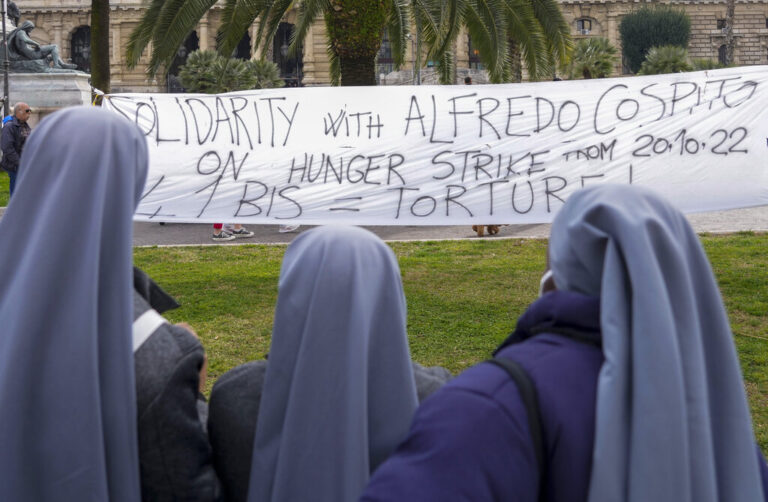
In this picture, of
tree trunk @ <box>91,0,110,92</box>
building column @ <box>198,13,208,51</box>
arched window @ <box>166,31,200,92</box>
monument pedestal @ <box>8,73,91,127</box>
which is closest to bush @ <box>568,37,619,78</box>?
arched window @ <box>166,31,200,92</box>

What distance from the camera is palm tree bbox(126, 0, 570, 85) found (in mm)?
9070

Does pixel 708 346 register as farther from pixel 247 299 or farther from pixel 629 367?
pixel 247 299

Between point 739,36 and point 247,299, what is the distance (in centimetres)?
5706

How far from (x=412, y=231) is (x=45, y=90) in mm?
12338

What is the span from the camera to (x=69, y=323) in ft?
5.29

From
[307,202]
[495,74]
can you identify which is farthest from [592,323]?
[495,74]

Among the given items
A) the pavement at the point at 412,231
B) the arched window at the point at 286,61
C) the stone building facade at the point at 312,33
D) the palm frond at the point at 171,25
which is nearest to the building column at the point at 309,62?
the stone building facade at the point at 312,33

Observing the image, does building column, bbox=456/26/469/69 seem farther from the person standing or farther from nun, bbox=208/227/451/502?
nun, bbox=208/227/451/502

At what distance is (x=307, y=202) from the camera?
221 inches

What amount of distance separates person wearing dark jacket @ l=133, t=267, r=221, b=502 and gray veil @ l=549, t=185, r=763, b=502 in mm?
734

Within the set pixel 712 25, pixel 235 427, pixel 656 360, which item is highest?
pixel 712 25

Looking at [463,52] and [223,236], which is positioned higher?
[463,52]

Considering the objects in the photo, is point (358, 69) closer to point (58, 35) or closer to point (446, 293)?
point (446, 293)

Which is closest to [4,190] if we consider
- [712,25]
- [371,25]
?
[371,25]
